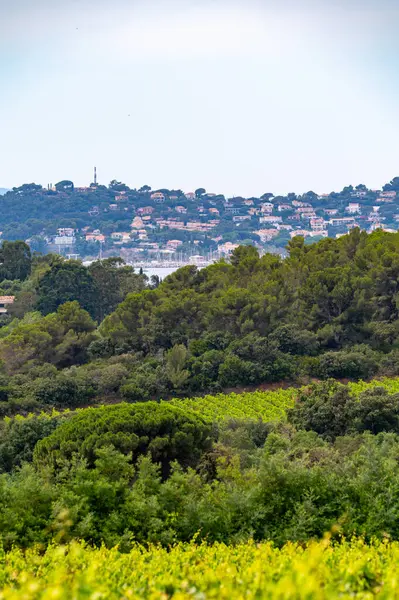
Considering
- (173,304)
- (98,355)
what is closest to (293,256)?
(173,304)

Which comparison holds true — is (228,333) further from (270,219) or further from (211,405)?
(270,219)

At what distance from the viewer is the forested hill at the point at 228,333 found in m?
21.3

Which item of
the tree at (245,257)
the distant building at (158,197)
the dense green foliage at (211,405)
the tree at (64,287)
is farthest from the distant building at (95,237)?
the tree at (245,257)

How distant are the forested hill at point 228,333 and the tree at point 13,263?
16.4m

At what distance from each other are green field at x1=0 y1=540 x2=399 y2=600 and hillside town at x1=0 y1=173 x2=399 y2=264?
9862 centimetres

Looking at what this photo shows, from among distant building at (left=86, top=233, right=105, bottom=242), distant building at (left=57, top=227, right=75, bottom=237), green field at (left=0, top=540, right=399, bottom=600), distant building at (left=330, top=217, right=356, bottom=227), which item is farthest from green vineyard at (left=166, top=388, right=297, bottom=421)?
distant building at (left=330, top=217, right=356, bottom=227)

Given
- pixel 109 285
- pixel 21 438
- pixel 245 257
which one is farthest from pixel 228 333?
pixel 109 285

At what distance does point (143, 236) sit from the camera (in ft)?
391

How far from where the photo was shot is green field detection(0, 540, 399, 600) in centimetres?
392

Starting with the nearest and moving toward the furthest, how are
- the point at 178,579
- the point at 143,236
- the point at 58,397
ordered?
the point at 178,579 → the point at 58,397 → the point at 143,236

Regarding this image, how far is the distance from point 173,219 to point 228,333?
105m

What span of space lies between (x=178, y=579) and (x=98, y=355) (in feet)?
66.0

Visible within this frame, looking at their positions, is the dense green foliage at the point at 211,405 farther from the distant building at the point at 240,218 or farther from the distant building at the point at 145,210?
the distant building at the point at 240,218

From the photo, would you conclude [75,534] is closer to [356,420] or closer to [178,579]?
[178,579]
